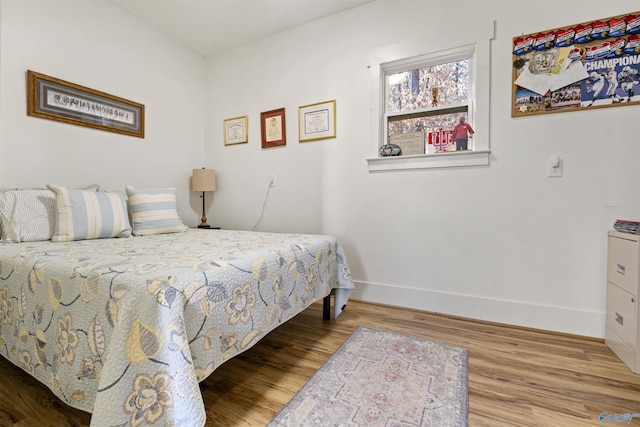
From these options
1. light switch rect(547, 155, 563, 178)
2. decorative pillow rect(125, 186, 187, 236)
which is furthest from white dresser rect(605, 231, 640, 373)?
decorative pillow rect(125, 186, 187, 236)

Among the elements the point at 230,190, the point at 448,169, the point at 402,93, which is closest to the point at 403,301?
the point at 448,169

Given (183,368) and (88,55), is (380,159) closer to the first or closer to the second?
(183,368)

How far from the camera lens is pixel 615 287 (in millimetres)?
1592

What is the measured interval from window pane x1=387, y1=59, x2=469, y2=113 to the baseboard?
4.96ft

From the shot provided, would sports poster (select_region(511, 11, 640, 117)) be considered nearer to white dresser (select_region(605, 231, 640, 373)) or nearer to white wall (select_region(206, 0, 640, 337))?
white wall (select_region(206, 0, 640, 337))

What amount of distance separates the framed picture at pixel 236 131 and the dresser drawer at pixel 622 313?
311cm

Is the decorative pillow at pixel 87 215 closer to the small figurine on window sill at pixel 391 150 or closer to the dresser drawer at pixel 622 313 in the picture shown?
the small figurine on window sill at pixel 391 150

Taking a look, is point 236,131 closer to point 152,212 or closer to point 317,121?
point 317,121

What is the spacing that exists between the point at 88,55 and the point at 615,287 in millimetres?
4020

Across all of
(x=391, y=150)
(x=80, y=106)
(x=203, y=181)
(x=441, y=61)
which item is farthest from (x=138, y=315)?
(x=441, y=61)

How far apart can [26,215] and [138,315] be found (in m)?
1.50


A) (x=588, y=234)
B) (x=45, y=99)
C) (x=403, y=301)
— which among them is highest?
(x=45, y=99)

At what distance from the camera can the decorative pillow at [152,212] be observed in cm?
206

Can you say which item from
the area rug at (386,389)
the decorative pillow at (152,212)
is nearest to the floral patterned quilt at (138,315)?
the area rug at (386,389)
